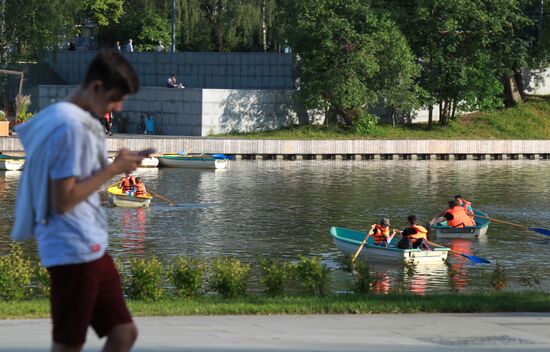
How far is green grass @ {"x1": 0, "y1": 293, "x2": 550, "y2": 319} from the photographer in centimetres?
1430

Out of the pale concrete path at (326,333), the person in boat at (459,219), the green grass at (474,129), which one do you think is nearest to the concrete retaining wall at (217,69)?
the green grass at (474,129)

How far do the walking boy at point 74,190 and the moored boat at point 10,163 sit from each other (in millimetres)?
48786

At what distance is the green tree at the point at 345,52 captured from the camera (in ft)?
220

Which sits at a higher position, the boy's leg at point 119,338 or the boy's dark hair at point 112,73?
the boy's dark hair at point 112,73

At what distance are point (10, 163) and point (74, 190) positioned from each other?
162 ft

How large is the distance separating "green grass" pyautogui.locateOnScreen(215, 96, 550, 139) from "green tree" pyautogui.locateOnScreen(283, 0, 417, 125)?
1.65m

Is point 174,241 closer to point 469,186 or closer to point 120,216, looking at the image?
point 120,216

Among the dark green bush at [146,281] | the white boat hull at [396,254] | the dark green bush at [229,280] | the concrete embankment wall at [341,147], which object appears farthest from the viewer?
the concrete embankment wall at [341,147]

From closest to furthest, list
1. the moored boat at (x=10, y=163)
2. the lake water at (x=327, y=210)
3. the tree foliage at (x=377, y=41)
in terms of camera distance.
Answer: the lake water at (x=327, y=210), the moored boat at (x=10, y=163), the tree foliage at (x=377, y=41)

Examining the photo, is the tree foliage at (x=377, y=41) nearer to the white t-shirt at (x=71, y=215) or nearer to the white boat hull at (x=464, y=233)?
the white boat hull at (x=464, y=233)

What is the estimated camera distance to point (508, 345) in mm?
11719

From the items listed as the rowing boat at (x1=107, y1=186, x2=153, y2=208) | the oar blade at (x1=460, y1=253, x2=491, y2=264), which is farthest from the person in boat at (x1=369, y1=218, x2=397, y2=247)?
the rowing boat at (x1=107, y1=186, x2=153, y2=208)

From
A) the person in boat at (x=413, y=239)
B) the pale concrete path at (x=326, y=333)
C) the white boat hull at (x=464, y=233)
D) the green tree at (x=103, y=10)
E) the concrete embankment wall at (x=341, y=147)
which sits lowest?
the white boat hull at (x=464, y=233)

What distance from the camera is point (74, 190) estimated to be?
22.5 feet
